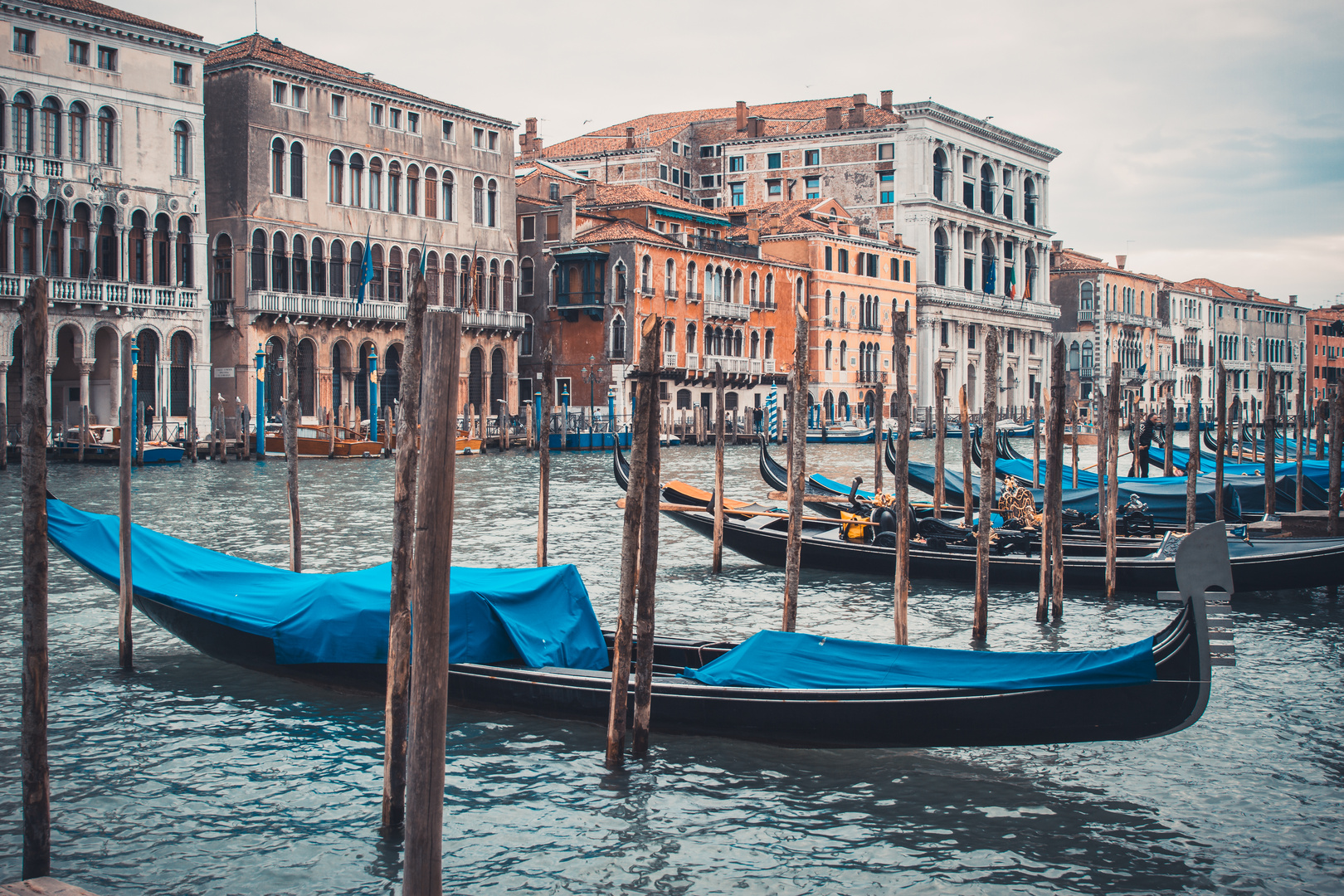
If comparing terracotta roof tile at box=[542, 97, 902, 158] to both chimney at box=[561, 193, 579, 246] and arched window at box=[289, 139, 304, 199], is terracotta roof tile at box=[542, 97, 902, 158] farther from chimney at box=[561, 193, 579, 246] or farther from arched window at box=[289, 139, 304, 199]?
arched window at box=[289, 139, 304, 199]

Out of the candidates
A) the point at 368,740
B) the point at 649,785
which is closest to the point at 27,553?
the point at 368,740

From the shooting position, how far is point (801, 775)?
505cm

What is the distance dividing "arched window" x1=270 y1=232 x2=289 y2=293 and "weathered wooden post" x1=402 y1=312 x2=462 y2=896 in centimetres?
2412

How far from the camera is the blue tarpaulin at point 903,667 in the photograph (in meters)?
Answer: 4.68

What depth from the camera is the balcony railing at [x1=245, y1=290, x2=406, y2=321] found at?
25.7 meters

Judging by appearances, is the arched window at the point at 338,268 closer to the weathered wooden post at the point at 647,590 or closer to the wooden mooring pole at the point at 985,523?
the wooden mooring pole at the point at 985,523

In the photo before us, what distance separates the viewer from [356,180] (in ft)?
90.5

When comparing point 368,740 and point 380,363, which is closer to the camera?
point 368,740

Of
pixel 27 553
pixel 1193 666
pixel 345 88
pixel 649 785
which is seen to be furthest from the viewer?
pixel 345 88

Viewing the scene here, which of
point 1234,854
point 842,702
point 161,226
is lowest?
point 1234,854

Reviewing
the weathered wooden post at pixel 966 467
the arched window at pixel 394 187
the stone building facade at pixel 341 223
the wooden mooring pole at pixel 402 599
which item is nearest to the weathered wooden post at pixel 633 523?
the wooden mooring pole at pixel 402 599

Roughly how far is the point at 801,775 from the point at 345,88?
970 inches

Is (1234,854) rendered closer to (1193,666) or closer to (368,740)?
(1193,666)

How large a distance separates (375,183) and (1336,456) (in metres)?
22.1
